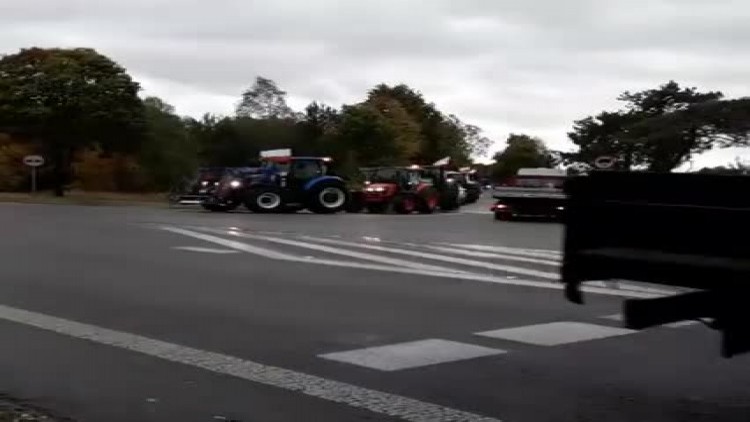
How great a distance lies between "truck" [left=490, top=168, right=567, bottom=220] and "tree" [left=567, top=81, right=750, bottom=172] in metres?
3.21

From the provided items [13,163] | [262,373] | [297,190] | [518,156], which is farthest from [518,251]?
[518,156]

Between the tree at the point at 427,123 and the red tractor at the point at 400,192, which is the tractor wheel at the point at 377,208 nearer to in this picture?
the red tractor at the point at 400,192

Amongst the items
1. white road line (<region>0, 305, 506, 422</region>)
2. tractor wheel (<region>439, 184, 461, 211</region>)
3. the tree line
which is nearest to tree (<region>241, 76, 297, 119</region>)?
the tree line

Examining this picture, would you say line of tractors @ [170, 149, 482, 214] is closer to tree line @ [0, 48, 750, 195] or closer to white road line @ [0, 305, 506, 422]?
tree line @ [0, 48, 750, 195]

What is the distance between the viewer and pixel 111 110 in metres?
50.5

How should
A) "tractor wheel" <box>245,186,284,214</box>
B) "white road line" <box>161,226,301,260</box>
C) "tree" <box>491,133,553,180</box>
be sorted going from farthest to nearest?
"tree" <box>491,133,553,180</box>, "tractor wheel" <box>245,186,284,214</box>, "white road line" <box>161,226,301,260</box>

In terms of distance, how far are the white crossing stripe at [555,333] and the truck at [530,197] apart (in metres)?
23.3

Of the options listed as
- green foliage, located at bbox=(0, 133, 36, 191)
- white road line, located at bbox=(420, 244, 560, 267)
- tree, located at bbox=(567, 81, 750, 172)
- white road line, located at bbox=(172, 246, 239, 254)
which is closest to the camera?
white road line, located at bbox=(420, 244, 560, 267)

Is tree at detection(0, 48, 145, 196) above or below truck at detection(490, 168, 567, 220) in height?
above

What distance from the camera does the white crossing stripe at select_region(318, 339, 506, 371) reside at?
312 inches

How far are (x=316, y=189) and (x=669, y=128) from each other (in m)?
15.4

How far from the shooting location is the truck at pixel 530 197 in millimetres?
33312

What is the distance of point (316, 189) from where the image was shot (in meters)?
37.2

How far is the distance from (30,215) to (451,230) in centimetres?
1134
